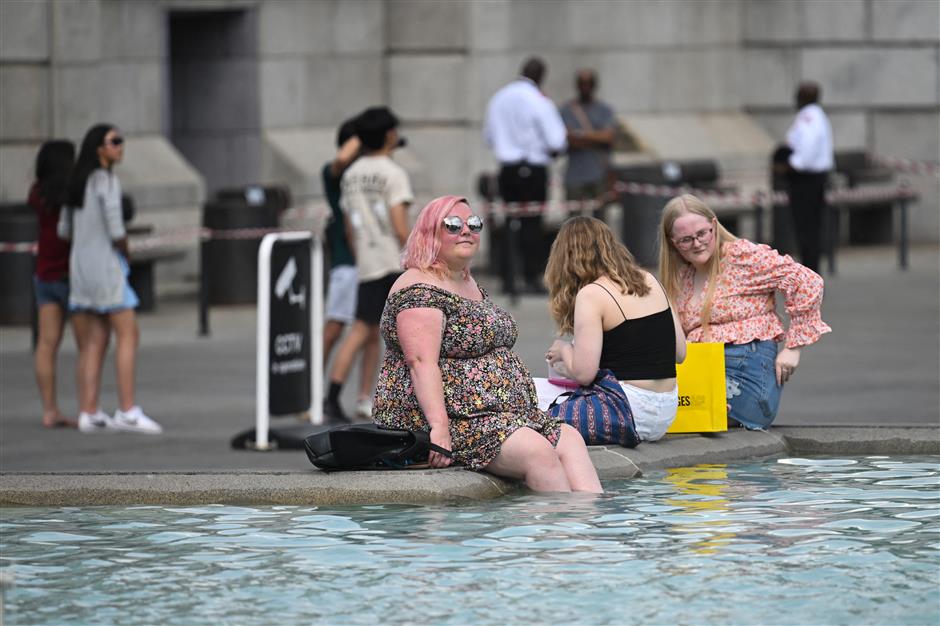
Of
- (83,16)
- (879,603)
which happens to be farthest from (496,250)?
(879,603)

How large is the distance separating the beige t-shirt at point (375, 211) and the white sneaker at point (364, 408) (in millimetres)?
747

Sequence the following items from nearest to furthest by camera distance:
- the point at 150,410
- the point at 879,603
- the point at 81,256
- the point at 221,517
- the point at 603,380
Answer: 1. the point at 879,603
2. the point at 221,517
3. the point at 603,380
4. the point at 81,256
5. the point at 150,410

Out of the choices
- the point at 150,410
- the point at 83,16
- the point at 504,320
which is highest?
the point at 83,16

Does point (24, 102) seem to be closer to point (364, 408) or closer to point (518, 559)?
point (364, 408)

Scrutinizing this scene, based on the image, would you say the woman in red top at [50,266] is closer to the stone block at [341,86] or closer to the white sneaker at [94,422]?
the white sneaker at [94,422]

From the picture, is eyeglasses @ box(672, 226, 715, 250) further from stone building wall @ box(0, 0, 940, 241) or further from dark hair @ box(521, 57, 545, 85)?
dark hair @ box(521, 57, 545, 85)

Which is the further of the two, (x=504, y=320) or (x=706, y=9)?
(x=706, y=9)

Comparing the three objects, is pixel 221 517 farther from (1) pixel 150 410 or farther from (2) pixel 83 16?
(2) pixel 83 16

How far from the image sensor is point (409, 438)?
785 centimetres

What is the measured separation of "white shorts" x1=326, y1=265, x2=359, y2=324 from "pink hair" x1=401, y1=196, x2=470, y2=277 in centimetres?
327

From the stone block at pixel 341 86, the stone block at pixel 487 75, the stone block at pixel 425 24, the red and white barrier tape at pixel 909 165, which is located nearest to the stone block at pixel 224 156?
the stone block at pixel 341 86

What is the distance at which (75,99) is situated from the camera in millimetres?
17500

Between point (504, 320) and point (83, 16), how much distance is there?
10254 millimetres

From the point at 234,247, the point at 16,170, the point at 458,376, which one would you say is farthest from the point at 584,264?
the point at 16,170
